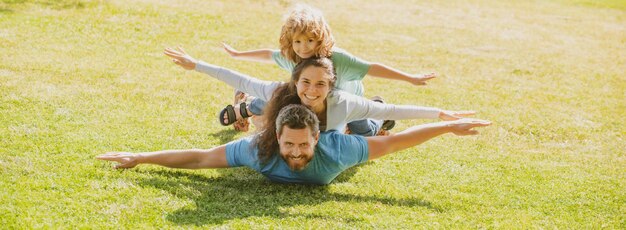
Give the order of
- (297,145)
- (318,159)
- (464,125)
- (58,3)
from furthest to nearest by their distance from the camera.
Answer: (58,3)
(464,125)
(318,159)
(297,145)

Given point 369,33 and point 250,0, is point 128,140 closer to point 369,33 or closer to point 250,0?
point 369,33

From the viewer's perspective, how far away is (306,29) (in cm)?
546

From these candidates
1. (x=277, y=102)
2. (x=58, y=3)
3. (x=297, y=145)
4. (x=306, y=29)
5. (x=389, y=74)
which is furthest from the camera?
(x=58, y=3)

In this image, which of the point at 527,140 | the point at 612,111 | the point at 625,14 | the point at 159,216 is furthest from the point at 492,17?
the point at 159,216

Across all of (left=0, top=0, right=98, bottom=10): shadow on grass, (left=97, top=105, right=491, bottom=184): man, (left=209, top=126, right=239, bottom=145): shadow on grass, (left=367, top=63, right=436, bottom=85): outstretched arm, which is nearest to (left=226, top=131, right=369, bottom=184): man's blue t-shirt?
(left=97, top=105, right=491, bottom=184): man

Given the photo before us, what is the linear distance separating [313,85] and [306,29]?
23.4 inches

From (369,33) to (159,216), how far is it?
8350 millimetres

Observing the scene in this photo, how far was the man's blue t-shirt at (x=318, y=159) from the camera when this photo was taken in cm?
497

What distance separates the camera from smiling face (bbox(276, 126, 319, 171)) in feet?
15.6

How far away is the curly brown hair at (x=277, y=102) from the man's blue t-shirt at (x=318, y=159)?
0.06 meters

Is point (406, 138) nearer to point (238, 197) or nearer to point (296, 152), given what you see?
point (296, 152)

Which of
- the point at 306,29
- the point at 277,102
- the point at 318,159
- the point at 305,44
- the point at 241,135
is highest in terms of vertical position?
the point at 306,29

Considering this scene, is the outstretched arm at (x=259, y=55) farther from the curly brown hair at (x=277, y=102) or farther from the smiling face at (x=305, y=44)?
the curly brown hair at (x=277, y=102)

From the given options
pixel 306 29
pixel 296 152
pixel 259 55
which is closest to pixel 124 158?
pixel 296 152
